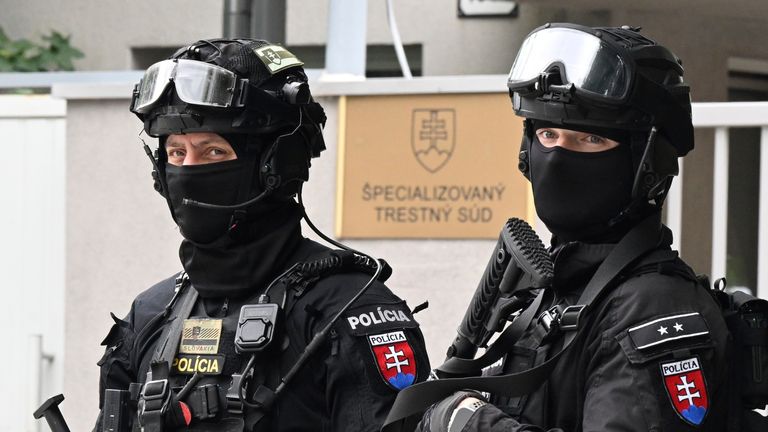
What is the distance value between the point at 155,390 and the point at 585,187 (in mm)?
1177

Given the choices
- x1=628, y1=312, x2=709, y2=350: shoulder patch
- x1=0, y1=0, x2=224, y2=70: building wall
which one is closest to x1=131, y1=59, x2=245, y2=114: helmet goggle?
x1=628, y1=312, x2=709, y2=350: shoulder patch

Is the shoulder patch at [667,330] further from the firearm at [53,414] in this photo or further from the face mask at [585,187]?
the firearm at [53,414]

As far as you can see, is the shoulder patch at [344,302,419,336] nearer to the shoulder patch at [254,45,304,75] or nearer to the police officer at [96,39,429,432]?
the police officer at [96,39,429,432]

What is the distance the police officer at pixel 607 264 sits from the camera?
2643 mm

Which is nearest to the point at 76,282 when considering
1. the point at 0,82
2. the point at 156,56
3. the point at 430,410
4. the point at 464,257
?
the point at 0,82

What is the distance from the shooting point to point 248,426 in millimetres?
3234

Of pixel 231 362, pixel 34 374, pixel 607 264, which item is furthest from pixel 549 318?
pixel 34 374

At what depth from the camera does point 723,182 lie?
5449 mm

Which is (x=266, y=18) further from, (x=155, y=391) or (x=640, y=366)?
(x=640, y=366)

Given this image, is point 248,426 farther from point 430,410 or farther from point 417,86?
point 417,86

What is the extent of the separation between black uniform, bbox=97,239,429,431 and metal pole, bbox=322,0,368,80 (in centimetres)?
277

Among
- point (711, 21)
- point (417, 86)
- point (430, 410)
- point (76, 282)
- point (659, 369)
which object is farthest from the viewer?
point (711, 21)

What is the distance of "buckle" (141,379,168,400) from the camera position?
3332mm

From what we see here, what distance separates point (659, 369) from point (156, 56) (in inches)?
265
